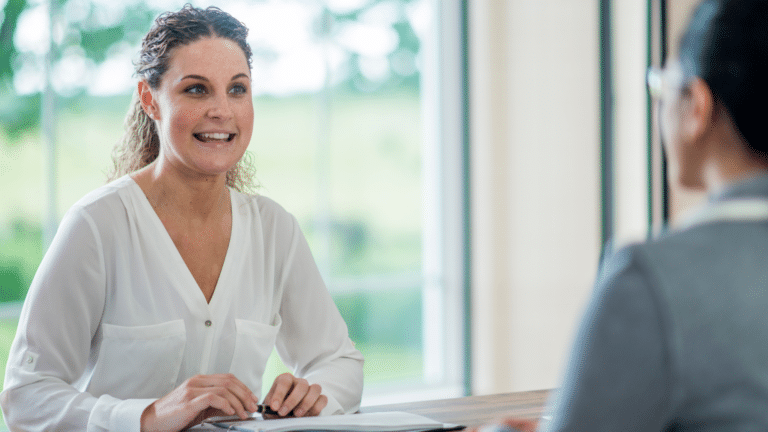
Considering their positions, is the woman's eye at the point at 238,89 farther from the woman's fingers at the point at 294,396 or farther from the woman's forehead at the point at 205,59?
the woman's fingers at the point at 294,396

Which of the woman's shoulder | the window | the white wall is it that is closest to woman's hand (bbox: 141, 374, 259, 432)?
the woman's shoulder

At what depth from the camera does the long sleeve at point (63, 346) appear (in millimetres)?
1430

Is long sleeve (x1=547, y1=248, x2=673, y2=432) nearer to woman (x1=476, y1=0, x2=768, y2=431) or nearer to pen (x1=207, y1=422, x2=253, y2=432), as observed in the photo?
woman (x1=476, y1=0, x2=768, y2=431)

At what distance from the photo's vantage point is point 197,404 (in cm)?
134

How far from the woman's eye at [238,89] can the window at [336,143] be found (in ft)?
7.58

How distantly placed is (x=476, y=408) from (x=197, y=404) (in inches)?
23.4

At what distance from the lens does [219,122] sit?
1789 mm

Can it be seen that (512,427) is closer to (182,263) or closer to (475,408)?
(475,408)

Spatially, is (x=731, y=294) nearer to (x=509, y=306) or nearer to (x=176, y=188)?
(x=176, y=188)

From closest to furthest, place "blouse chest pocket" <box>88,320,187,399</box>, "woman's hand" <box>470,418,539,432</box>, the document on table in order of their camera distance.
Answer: "woman's hand" <box>470,418,539,432</box> < the document on table < "blouse chest pocket" <box>88,320,187,399</box>

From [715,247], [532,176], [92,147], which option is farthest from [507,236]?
[715,247]

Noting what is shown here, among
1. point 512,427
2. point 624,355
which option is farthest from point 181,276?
point 624,355

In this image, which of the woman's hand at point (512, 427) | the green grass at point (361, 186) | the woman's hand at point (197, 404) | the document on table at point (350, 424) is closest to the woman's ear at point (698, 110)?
the woman's hand at point (512, 427)

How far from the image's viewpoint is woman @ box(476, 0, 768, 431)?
2.14 ft
